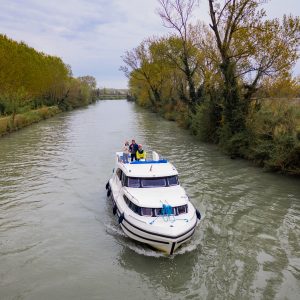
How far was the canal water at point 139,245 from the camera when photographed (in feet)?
35.4

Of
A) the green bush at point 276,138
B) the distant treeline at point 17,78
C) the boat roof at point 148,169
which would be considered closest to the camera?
the boat roof at point 148,169

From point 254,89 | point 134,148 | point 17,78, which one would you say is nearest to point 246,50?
point 254,89

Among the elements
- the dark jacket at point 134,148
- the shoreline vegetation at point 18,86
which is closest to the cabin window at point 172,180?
the dark jacket at point 134,148

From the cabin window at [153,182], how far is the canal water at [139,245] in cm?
215

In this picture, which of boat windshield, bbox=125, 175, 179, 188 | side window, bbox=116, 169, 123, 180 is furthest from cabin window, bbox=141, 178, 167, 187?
side window, bbox=116, 169, 123, 180

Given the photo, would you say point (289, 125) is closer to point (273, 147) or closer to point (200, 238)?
point (273, 147)

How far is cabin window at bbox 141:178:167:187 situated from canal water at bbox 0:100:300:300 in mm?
2151

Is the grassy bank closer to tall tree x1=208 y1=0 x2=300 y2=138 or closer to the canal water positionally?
the canal water

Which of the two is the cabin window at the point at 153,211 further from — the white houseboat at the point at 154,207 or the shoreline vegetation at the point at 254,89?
the shoreline vegetation at the point at 254,89

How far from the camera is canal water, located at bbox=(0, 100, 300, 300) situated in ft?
35.4

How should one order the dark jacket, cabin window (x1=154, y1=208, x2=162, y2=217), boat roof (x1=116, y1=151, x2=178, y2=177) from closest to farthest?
cabin window (x1=154, y1=208, x2=162, y2=217), boat roof (x1=116, y1=151, x2=178, y2=177), the dark jacket

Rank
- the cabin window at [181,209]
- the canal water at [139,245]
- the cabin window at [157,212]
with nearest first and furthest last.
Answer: the canal water at [139,245] → the cabin window at [157,212] → the cabin window at [181,209]

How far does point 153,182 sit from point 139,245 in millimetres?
2848

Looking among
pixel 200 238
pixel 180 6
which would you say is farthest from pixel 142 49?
pixel 200 238
